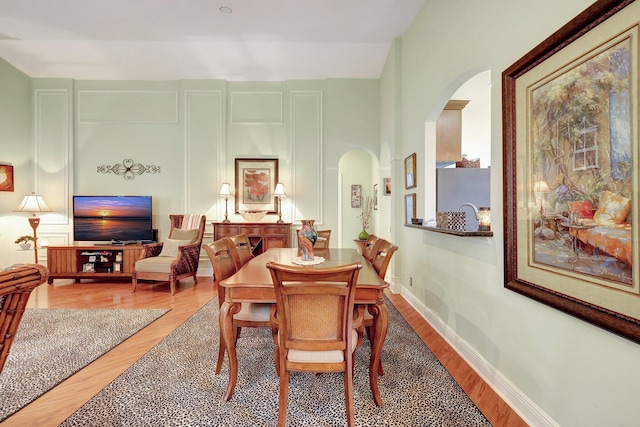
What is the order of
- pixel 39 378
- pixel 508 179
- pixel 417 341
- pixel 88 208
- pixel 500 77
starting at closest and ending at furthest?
pixel 508 179, pixel 500 77, pixel 39 378, pixel 417 341, pixel 88 208

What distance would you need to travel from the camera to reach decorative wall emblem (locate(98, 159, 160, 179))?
523 centimetres

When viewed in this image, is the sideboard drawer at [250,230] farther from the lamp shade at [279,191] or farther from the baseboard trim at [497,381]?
the baseboard trim at [497,381]

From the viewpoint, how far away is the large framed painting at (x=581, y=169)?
1.08 metres

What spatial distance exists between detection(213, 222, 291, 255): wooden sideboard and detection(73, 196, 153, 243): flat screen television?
124cm

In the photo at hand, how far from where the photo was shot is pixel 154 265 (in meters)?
4.25

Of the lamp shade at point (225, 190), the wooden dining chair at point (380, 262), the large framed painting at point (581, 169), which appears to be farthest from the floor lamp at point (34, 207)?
the large framed painting at point (581, 169)

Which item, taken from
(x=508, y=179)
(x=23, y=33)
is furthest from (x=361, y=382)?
(x=23, y=33)

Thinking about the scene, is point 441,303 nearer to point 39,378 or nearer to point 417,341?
point 417,341

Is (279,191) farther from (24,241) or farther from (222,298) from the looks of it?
(24,241)

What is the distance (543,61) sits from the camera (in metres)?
1.48

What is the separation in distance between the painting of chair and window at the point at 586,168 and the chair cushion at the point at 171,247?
14.6 ft

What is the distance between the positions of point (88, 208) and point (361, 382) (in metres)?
5.17

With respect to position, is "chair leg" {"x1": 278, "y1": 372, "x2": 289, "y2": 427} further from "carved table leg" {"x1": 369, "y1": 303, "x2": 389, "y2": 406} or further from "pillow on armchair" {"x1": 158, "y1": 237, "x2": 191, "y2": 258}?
"pillow on armchair" {"x1": 158, "y1": 237, "x2": 191, "y2": 258}

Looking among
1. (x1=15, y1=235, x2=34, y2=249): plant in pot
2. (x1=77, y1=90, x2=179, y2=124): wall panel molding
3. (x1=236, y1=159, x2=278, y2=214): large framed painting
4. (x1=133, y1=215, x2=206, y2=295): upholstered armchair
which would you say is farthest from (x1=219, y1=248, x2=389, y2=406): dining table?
(x1=15, y1=235, x2=34, y2=249): plant in pot
